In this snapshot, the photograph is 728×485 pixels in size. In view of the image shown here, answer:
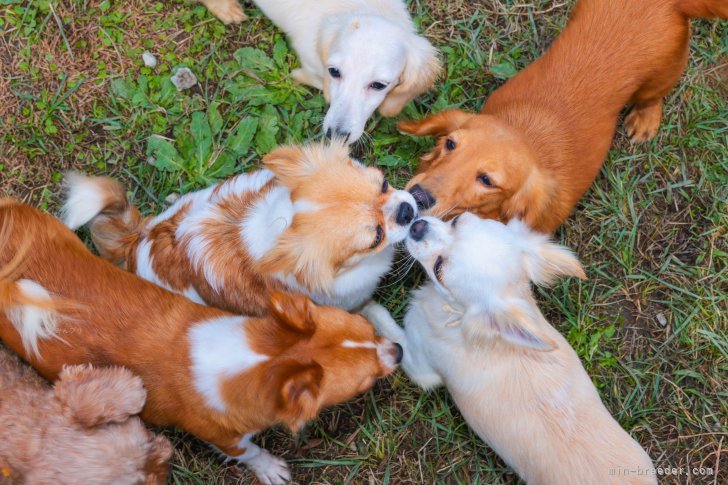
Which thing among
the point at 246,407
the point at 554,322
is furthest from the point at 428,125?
the point at 246,407

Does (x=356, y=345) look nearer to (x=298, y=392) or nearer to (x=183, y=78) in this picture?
(x=298, y=392)

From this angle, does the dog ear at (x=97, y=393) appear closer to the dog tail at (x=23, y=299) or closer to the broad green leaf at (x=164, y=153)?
the dog tail at (x=23, y=299)

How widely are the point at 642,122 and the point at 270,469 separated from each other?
3619mm

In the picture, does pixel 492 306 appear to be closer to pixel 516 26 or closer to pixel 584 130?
pixel 584 130

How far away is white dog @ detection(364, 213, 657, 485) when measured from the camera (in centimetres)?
278

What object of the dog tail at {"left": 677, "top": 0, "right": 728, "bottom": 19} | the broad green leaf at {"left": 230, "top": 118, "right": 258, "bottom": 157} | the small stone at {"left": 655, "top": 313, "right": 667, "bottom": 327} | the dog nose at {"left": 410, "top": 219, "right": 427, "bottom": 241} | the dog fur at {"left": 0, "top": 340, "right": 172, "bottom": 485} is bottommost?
the small stone at {"left": 655, "top": 313, "right": 667, "bottom": 327}

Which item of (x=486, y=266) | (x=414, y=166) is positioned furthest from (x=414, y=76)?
(x=486, y=266)

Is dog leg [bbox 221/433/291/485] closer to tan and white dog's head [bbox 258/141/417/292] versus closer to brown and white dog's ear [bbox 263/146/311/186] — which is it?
tan and white dog's head [bbox 258/141/417/292]

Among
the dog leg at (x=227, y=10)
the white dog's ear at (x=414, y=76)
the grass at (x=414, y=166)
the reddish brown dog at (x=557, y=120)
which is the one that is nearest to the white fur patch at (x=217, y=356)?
the grass at (x=414, y=166)

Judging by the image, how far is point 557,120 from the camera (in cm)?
344

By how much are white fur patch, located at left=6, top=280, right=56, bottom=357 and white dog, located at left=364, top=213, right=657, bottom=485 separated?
1.90 meters

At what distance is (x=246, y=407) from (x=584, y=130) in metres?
2.60

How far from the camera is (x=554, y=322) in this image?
13.0ft

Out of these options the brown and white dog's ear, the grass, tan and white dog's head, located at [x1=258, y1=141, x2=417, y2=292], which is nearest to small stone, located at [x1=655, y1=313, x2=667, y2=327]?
the grass
